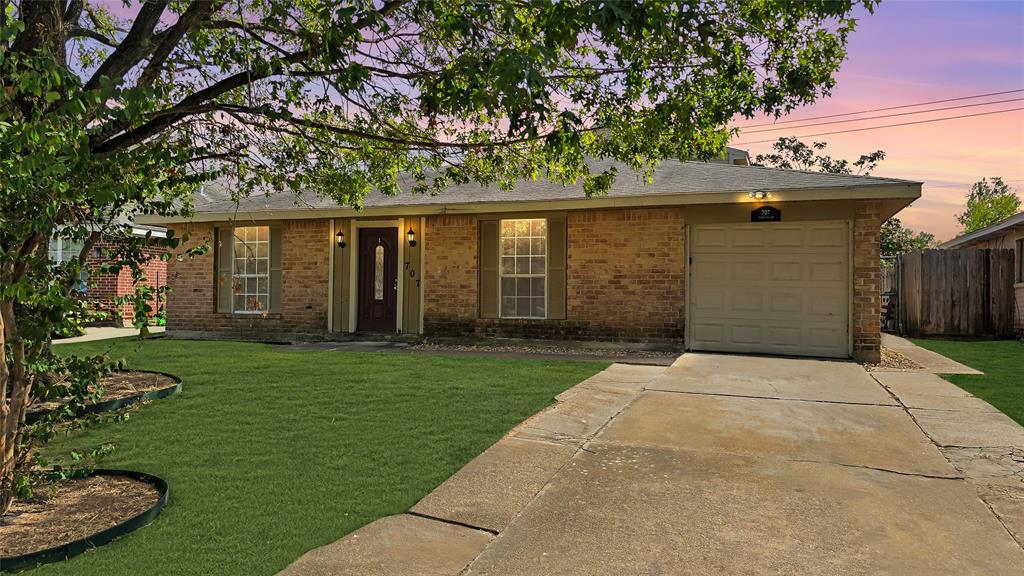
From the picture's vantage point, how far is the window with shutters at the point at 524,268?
1181 cm

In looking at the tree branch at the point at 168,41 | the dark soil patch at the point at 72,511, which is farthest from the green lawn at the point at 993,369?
the tree branch at the point at 168,41

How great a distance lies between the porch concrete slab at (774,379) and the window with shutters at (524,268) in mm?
3067

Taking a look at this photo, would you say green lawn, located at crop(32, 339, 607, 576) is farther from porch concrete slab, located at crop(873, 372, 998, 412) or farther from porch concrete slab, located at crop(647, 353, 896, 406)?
porch concrete slab, located at crop(873, 372, 998, 412)

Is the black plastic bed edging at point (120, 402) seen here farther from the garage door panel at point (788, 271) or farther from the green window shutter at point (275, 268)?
the garage door panel at point (788, 271)

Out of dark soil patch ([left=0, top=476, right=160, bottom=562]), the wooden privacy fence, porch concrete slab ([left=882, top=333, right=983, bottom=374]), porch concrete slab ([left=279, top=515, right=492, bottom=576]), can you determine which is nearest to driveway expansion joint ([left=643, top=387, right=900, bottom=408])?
porch concrete slab ([left=882, top=333, right=983, bottom=374])

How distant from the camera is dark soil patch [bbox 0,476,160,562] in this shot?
3047 millimetres

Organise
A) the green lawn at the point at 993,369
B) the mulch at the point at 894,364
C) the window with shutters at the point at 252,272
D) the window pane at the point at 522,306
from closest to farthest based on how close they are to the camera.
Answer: the green lawn at the point at 993,369, the mulch at the point at 894,364, the window pane at the point at 522,306, the window with shutters at the point at 252,272

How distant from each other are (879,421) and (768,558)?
11.1 ft

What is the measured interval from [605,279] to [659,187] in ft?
5.94

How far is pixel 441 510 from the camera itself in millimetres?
3475

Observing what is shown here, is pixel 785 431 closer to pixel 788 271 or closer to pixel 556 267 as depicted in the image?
pixel 788 271

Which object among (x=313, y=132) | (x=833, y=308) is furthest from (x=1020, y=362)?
(x=313, y=132)

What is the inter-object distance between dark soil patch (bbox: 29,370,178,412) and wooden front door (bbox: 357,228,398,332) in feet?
17.5

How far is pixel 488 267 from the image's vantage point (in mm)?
12117
